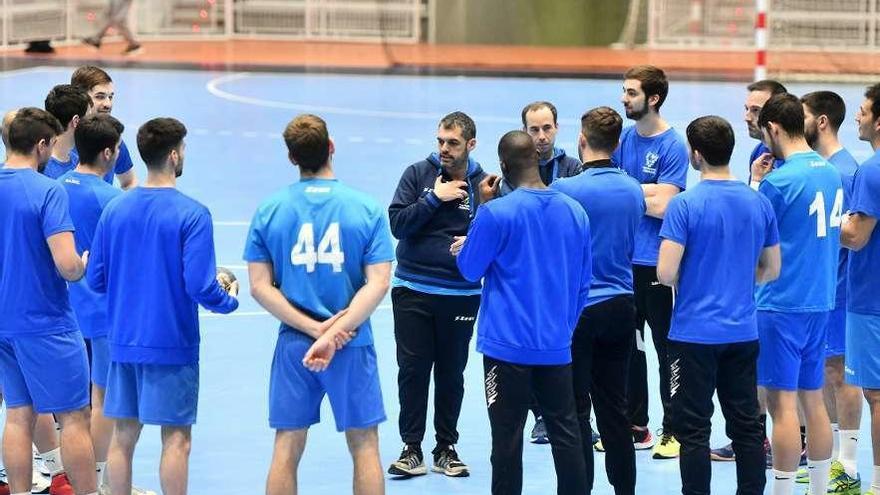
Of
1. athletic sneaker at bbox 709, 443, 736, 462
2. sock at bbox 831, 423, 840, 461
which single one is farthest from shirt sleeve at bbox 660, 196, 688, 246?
athletic sneaker at bbox 709, 443, 736, 462

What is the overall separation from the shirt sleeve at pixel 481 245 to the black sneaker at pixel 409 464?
1993 mm

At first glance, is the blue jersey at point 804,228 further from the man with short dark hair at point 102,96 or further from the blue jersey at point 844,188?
the man with short dark hair at point 102,96

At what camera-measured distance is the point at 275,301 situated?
21.8ft

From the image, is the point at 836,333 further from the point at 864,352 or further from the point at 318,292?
the point at 318,292

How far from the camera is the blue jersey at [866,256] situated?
7.38 m

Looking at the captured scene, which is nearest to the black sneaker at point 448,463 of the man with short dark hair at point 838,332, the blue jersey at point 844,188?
the man with short dark hair at point 838,332

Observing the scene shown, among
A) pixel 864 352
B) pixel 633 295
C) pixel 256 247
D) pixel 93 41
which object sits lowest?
pixel 864 352

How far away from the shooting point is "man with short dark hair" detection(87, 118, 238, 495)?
6738 mm

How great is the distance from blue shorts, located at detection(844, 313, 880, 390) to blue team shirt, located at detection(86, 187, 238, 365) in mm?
3347

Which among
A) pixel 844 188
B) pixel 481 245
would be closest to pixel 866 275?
pixel 844 188

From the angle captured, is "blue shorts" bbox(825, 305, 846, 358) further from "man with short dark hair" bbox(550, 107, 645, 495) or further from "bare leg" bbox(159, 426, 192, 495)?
"bare leg" bbox(159, 426, 192, 495)

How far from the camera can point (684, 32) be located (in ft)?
106

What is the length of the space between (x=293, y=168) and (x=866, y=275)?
38.6ft

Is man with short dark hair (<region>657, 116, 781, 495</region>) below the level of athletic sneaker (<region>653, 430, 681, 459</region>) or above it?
above
